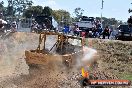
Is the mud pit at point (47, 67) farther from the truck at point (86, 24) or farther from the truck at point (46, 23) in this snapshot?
the truck at point (86, 24)

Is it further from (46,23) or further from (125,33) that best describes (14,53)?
(125,33)

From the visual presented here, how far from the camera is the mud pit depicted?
13891 millimetres

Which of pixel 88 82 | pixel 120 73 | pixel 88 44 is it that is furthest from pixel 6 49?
pixel 88 82

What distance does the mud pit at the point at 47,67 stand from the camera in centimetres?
1389

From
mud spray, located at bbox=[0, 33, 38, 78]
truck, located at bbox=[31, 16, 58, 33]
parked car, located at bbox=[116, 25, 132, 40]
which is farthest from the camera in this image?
truck, located at bbox=[31, 16, 58, 33]

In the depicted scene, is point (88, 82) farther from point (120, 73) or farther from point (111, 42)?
point (111, 42)

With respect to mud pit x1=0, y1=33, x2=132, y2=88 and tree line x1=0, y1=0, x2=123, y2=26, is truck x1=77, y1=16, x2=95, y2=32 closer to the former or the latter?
mud pit x1=0, y1=33, x2=132, y2=88

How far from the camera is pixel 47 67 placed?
50.0 ft

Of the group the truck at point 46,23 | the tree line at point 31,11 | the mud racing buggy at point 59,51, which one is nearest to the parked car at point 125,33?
the truck at point 46,23

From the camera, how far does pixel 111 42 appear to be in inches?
1024

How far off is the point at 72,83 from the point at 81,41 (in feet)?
12.8

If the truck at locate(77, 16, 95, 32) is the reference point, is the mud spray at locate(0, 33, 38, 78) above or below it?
below

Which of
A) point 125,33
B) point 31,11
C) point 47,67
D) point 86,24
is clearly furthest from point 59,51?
point 31,11

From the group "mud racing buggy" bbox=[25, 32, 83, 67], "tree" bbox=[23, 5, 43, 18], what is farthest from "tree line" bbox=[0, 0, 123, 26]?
"mud racing buggy" bbox=[25, 32, 83, 67]
